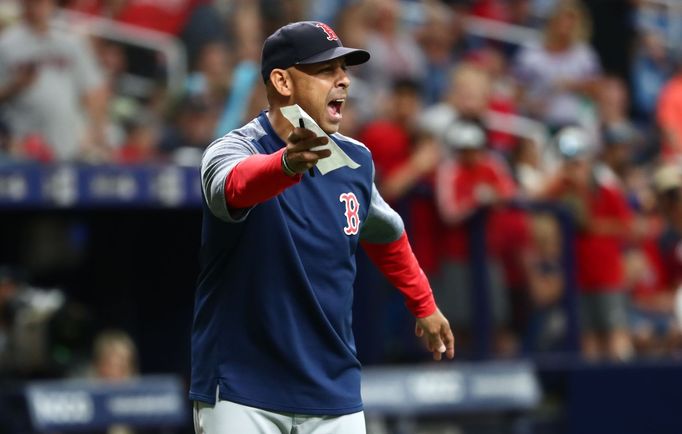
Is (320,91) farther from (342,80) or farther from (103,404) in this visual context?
(103,404)

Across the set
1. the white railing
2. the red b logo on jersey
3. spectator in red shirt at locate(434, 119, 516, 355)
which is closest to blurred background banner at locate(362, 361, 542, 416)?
spectator in red shirt at locate(434, 119, 516, 355)

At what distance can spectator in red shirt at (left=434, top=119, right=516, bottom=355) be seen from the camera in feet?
29.9

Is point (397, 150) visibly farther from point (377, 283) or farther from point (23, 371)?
point (23, 371)

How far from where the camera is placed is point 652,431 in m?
9.91

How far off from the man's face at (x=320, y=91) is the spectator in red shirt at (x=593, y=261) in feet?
18.5

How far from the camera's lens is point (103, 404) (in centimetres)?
831

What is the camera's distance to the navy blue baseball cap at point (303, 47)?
4.35 metres

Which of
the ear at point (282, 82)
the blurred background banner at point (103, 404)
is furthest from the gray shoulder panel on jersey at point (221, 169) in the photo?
the blurred background banner at point (103, 404)

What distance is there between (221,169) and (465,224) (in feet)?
17.1

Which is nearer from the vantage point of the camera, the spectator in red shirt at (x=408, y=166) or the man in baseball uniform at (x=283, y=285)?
the man in baseball uniform at (x=283, y=285)

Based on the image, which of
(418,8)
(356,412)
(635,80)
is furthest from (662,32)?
(356,412)

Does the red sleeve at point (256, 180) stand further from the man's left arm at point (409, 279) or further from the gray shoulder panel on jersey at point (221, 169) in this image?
the man's left arm at point (409, 279)

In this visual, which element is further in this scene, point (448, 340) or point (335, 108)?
point (448, 340)

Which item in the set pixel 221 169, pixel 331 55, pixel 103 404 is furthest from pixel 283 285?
pixel 103 404
